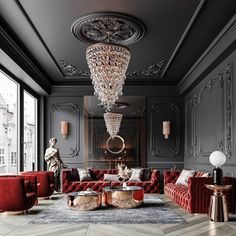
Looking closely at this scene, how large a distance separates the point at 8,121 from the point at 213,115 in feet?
11.8

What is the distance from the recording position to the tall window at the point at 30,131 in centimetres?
781

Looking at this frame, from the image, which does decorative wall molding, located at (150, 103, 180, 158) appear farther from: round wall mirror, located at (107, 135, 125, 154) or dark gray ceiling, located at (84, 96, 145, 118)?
round wall mirror, located at (107, 135, 125, 154)

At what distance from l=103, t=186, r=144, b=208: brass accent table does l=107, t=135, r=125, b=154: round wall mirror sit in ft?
19.4

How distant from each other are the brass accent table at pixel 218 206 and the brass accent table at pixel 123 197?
4.51 feet

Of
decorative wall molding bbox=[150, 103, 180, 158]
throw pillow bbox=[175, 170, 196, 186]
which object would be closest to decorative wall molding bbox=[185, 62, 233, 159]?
decorative wall molding bbox=[150, 103, 180, 158]

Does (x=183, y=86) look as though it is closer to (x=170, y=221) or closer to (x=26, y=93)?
(x=26, y=93)

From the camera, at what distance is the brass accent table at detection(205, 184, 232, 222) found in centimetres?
444

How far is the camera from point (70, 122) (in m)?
8.86

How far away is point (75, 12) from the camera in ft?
14.7

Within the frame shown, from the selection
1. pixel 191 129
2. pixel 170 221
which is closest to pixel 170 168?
pixel 191 129

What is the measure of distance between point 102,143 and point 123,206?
641cm

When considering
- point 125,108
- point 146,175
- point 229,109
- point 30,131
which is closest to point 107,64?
point 229,109

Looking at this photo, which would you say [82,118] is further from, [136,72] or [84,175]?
[136,72]

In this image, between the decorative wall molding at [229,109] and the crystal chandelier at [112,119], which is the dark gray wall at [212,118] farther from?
the crystal chandelier at [112,119]
